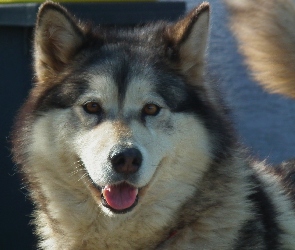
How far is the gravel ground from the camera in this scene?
6777mm

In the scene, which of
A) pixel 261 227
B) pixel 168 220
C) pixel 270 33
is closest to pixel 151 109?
pixel 168 220

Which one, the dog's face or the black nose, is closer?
the black nose

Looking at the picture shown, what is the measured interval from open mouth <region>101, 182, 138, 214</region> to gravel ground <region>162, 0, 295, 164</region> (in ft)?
10.8

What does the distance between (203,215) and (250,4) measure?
1170 mm

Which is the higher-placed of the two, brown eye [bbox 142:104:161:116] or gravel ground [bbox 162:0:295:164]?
brown eye [bbox 142:104:161:116]

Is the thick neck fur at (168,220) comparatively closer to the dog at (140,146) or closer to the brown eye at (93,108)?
the dog at (140,146)

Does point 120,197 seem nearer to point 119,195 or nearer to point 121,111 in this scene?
point 119,195

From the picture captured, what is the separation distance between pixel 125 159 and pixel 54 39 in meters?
0.79

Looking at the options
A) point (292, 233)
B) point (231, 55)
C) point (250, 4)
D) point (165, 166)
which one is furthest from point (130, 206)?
point (231, 55)

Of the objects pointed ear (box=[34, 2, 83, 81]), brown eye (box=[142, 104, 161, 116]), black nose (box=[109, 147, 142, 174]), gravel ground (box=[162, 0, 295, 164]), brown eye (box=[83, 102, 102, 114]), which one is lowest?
gravel ground (box=[162, 0, 295, 164])

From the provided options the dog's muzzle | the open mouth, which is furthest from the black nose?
the open mouth

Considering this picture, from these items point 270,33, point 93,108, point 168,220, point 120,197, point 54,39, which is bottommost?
point 168,220

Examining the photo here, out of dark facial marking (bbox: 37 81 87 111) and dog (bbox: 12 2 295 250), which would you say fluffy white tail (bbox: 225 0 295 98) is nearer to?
dog (bbox: 12 2 295 250)

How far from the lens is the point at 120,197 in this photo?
360 centimetres
